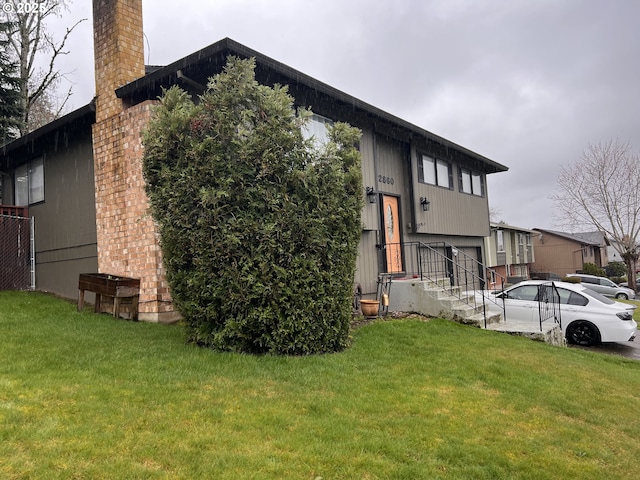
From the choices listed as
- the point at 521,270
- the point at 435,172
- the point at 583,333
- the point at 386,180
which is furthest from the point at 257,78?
the point at 521,270

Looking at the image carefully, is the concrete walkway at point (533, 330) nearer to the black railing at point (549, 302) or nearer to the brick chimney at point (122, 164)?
the black railing at point (549, 302)

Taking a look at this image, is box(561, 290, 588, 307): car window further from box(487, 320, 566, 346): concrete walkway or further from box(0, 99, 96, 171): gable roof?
box(0, 99, 96, 171): gable roof

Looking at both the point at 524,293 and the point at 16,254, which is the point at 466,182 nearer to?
the point at 524,293

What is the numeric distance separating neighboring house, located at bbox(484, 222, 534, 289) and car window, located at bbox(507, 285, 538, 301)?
12.6m

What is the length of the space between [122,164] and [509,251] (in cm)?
2644

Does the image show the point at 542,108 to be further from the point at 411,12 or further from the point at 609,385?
the point at 609,385

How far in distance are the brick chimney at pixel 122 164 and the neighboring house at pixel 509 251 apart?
19.3 m

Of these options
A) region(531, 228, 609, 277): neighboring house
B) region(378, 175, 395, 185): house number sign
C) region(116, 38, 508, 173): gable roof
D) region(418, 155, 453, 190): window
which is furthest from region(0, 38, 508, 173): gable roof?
region(531, 228, 609, 277): neighboring house

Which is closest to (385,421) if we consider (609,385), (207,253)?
(207,253)

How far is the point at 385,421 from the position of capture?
4047 mm

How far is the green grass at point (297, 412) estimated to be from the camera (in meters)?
3.11

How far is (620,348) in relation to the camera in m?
10.7

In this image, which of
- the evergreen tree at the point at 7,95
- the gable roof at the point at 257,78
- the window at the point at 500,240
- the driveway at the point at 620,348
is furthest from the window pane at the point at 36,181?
the window at the point at 500,240

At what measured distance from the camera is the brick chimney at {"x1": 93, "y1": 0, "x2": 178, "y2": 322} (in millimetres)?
8016
